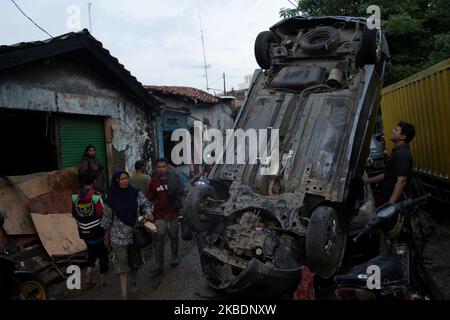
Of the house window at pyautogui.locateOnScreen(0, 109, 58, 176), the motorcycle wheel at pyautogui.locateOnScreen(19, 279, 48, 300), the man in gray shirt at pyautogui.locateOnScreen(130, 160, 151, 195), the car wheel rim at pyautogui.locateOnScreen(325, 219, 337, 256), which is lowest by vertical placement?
the motorcycle wheel at pyautogui.locateOnScreen(19, 279, 48, 300)

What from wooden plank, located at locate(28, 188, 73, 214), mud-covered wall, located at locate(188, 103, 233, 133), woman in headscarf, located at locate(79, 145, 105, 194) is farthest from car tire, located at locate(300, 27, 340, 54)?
mud-covered wall, located at locate(188, 103, 233, 133)

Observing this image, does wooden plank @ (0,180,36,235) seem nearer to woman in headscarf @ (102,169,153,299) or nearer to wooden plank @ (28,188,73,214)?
wooden plank @ (28,188,73,214)

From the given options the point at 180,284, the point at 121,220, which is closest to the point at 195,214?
the point at 121,220

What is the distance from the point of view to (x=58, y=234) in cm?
577

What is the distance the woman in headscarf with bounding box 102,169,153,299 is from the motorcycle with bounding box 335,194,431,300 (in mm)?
2474

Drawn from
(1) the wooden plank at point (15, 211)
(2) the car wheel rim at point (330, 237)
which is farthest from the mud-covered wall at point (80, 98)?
(2) the car wheel rim at point (330, 237)

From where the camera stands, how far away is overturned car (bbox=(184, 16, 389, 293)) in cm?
380

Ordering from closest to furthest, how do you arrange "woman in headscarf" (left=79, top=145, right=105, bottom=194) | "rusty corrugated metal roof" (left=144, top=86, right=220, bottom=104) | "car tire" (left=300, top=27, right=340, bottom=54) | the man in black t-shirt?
1. the man in black t-shirt
2. "car tire" (left=300, top=27, right=340, bottom=54)
3. "woman in headscarf" (left=79, top=145, right=105, bottom=194)
4. "rusty corrugated metal roof" (left=144, top=86, right=220, bottom=104)

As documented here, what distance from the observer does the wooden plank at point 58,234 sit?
218 inches

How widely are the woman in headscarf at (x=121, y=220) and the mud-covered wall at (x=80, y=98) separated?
8.92ft

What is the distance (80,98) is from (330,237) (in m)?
5.46

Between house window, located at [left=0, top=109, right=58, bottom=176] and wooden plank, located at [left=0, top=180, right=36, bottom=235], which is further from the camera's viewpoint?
house window, located at [left=0, top=109, right=58, bottom=176]
